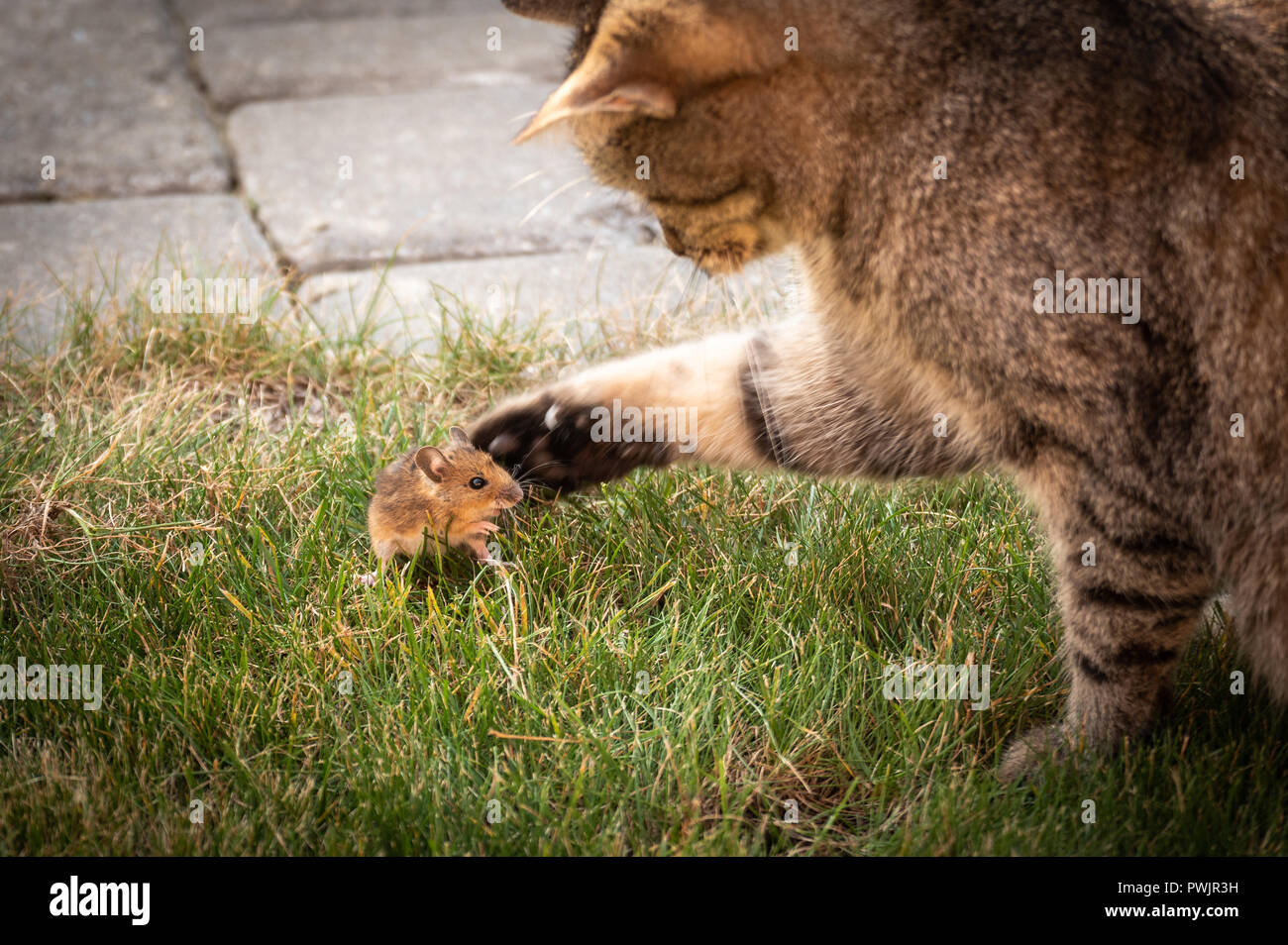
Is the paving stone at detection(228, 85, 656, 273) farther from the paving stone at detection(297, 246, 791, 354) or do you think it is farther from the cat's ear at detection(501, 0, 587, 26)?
the cat's ear at detection(501, 0, 587, 26)

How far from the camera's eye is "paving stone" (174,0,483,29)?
19.3ft

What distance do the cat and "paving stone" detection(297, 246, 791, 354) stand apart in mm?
1515

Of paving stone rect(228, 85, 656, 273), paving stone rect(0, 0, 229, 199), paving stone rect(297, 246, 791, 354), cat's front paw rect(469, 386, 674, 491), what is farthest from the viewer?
paving stone rect(0, 0, 229, 199)

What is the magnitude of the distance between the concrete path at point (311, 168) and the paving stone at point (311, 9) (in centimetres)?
2

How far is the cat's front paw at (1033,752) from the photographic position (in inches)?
96.4

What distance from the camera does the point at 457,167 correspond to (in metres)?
4.78

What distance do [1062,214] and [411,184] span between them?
9.87ft

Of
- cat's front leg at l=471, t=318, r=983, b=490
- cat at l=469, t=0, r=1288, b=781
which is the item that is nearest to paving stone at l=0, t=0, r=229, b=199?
cat's front leg at l=471, t=318, r=983, b=490

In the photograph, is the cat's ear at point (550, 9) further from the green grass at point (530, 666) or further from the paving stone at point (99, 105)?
the paving stone at point (99, 105)

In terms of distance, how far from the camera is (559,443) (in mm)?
3021

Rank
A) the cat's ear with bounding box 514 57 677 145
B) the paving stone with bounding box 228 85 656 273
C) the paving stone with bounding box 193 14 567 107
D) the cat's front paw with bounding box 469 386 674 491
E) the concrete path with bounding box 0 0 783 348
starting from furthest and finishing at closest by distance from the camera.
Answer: the paving stone with bounding box 193 14 567 107 < the paving stone with bounding box 228 85 656 273 < the concrete path with bounding box 0 0 783 348 < the cat's front paw with bounding box 469 386 674 491 < the cat's ear with bounding box 514 57 677 145

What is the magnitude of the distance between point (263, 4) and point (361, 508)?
3.81 metres

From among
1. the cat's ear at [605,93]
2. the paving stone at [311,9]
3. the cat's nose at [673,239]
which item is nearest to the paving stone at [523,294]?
the cat's nose at [673,239]
